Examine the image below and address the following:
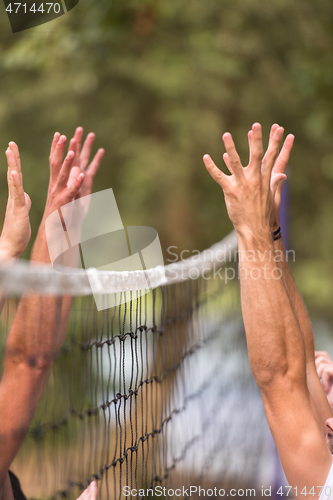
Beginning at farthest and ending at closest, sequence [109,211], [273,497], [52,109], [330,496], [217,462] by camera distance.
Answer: [52,109] < [217,462] < [273,497] < [109,211] < [330,496]

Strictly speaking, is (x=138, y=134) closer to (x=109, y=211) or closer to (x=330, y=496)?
(x=109, y=211)

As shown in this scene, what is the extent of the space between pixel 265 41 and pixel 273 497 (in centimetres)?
417

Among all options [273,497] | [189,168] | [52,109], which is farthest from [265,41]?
[273,497]

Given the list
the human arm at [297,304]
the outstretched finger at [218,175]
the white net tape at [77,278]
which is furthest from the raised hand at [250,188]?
the white net tape at [77,278]

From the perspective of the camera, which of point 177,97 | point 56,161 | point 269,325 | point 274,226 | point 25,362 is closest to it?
point 269,325

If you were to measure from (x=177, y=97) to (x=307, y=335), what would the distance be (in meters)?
3.96

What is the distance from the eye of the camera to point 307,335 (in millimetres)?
1312

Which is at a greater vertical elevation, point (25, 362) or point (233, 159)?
point (233, 159)

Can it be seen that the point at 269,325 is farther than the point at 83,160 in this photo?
No

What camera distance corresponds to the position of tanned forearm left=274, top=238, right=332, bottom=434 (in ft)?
4.14

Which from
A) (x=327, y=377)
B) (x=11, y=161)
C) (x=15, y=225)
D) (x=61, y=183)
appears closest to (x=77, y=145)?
(x=61, y=183)

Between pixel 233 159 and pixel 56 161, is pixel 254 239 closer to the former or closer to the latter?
pixel 233 159

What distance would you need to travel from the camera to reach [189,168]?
4918 mm

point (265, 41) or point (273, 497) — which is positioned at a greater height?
point (265, 41)
